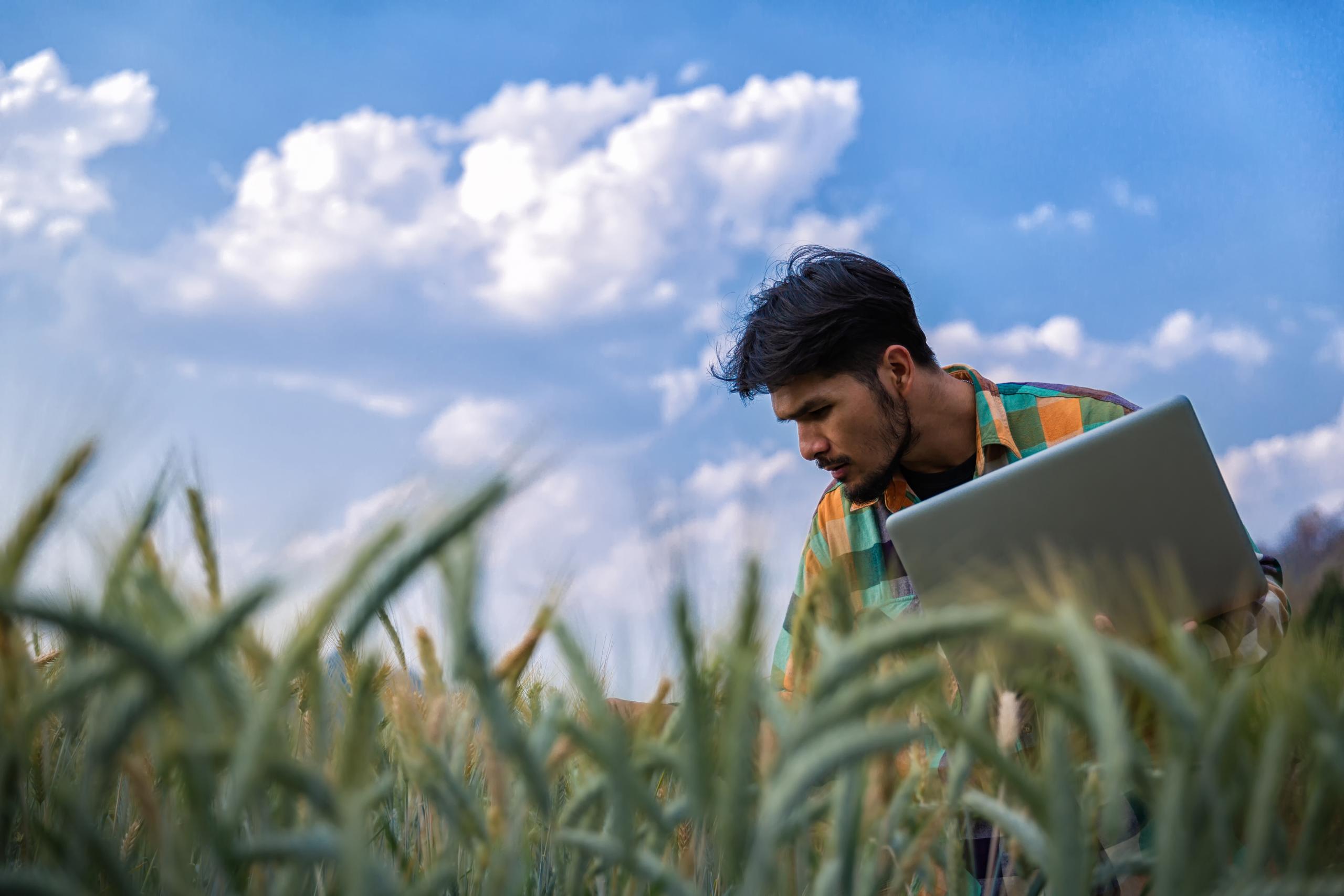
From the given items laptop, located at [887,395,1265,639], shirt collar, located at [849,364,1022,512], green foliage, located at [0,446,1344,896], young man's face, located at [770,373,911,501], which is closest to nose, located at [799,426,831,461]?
young man's face, located at [770,373,911,501]

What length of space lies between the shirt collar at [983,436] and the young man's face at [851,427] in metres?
0.08

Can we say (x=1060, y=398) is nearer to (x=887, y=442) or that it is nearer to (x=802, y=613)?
(x=887, y=442)

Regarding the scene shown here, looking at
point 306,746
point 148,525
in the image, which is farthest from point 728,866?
point 306,746

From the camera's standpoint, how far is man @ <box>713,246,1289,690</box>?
2.61m

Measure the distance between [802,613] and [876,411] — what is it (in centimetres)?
208

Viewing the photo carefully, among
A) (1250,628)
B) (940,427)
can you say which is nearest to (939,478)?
(940,427)

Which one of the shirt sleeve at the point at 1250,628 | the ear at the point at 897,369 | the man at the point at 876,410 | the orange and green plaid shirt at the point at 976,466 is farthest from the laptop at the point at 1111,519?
the ear at the point at 897,369

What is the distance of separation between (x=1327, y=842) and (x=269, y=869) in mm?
559

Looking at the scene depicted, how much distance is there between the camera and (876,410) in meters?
2.65

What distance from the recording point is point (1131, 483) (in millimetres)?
1375

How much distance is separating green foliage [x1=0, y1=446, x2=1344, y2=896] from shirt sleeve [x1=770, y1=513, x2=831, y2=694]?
33 millimetres

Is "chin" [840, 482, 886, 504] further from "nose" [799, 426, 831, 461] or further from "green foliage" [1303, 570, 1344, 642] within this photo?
"green foliage" [1303, 570, 1344, 642]

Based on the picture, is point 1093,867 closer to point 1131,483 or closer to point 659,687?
point 659,687

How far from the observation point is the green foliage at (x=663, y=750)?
0.43 metres
